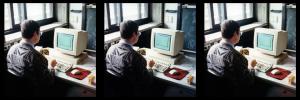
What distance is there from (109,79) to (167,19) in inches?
30.3

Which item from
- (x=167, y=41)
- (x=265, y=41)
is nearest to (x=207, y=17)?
(x=167, y=41)

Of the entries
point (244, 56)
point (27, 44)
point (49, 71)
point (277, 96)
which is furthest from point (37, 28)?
point (277, 96)

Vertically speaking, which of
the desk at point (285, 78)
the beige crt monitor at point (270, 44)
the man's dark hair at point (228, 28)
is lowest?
the desk at point (285, 78)

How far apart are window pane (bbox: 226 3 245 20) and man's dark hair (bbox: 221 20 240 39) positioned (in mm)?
49

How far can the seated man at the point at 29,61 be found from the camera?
370cm

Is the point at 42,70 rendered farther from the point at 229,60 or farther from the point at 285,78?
the point at 285,78

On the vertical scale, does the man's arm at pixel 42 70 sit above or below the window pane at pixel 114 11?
below

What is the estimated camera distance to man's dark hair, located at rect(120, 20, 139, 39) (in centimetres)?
383

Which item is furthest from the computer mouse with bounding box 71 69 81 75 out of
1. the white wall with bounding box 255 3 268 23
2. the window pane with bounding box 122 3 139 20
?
the white wall with bounding box 255 3 268 23

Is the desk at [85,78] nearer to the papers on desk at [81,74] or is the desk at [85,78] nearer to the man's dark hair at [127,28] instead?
the papers on desk at [81,74]

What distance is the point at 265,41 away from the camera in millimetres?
3740

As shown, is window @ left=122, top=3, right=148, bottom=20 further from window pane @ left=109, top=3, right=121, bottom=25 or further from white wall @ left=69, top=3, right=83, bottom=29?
white wall @ left=69, top=3, right=83, bottom=29

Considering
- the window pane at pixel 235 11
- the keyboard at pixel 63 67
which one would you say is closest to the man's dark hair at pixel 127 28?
the keyboard at pixel 63 67

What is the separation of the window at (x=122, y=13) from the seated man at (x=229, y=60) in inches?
28.2
